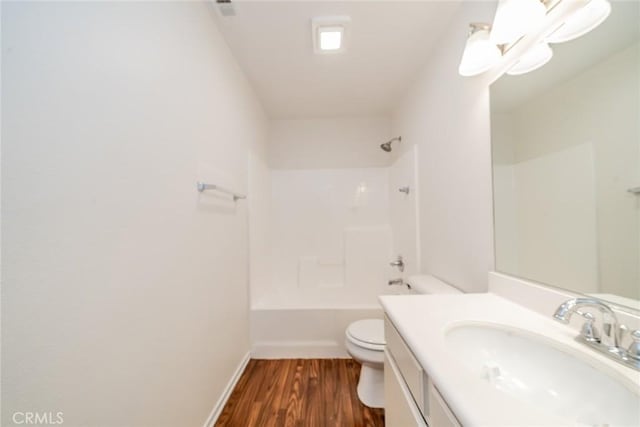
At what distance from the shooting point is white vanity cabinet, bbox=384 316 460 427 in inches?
21.7

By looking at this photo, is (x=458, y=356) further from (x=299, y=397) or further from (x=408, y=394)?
(x=299, y=397)

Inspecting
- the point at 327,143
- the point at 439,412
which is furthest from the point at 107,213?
the point at 327,143

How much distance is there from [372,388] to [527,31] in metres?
1.88

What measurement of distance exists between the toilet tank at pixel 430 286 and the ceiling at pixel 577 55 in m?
0.90

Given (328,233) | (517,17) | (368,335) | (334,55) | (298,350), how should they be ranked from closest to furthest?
(517,17) < (368,335) < (334,55) < (298,350) < (328,233)

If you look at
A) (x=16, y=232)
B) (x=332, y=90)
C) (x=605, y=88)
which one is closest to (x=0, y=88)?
(x=16, y=232)

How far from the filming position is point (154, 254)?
91 centimetres

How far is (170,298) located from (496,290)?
135 cm

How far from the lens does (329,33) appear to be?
1465mm

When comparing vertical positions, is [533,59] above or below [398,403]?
above

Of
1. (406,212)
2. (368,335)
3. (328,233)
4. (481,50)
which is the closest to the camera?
(481,50)

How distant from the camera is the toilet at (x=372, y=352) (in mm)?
1438

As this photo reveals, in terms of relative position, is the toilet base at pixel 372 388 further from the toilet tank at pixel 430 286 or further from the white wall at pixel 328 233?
the white wall at pixel 328 233

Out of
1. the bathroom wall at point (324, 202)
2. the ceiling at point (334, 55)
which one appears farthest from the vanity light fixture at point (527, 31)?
the bathroom wall at point (324, 202)
